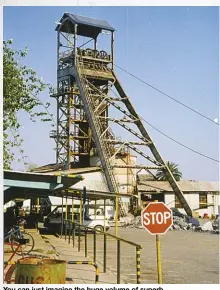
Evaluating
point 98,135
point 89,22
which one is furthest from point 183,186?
point 89,22

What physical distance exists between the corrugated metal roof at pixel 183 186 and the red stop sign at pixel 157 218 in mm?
30437

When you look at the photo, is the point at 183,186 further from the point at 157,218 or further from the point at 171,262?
the point at 157,218

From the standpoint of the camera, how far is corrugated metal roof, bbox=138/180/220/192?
125ft

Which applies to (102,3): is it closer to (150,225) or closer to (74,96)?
(150,225)

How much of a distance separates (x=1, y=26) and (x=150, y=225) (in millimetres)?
5444

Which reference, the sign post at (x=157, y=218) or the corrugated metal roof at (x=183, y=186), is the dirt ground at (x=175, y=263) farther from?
the corrugated metal roof at (x=183, y=186)

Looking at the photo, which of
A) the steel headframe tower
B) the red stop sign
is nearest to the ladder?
the steel headframe tower

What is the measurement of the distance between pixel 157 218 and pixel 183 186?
34.4 metres

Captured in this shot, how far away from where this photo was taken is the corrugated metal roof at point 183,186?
125ft

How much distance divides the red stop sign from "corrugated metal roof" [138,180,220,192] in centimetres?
3044

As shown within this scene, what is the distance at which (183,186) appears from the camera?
40.6 metres

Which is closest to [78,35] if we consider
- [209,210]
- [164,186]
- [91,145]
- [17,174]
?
[91,145]

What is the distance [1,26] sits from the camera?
9016mm

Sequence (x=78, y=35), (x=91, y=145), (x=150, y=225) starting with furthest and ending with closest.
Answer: (x=91, y=145) < (x=78, y=35) < (x=150, y=225)
